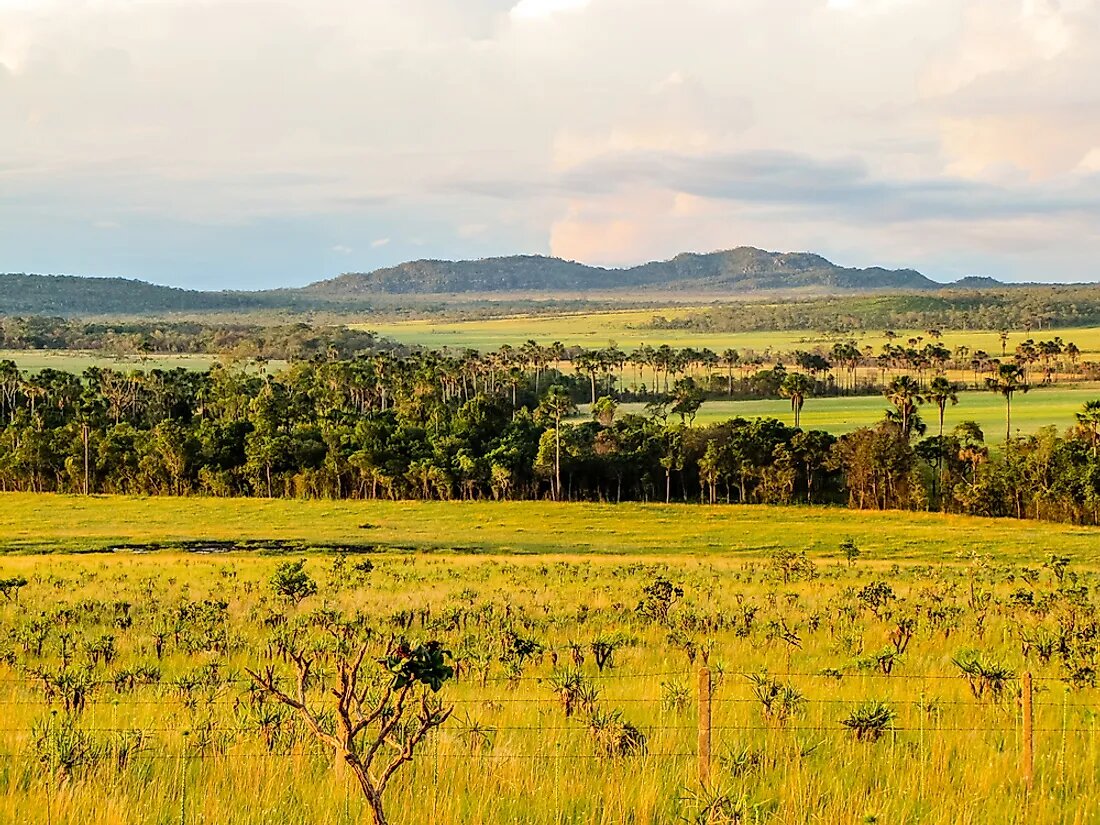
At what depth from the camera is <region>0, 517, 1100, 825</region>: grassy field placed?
366 inches

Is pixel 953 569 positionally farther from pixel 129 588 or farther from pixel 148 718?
pixel 148 718

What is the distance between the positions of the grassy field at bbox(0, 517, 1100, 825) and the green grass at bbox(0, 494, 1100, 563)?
81.1ft

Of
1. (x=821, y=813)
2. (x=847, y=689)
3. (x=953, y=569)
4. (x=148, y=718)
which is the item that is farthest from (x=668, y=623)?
(x=953, y=569)

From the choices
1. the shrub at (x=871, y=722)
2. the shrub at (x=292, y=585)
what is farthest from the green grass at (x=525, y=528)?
the shrub at (x=871, y=722)

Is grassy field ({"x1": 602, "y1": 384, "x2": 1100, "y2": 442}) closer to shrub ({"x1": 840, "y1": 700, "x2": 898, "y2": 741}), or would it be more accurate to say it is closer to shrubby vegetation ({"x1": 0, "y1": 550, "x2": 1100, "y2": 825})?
shrubby vegetation ({"x1": 0, "y1": 550, "x2": 1100, "y2": 825})

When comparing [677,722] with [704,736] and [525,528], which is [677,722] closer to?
[704,736]

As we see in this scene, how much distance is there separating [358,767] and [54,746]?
14.3 ft

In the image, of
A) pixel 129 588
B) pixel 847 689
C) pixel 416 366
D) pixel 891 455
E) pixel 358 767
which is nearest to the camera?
pixel 358 767

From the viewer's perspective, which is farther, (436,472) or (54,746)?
(436,472)

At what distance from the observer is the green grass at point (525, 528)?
6000 cm

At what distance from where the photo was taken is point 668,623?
2292 centimetres

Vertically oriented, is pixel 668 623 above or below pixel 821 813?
Answer: below

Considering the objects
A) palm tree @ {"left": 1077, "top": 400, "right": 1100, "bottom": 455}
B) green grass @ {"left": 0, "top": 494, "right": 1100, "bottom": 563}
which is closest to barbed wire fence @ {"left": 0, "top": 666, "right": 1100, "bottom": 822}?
green grass @ {"left": 0, "top": 494, "right": 1100, "bottom": 563}

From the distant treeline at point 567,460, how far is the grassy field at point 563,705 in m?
49.0
